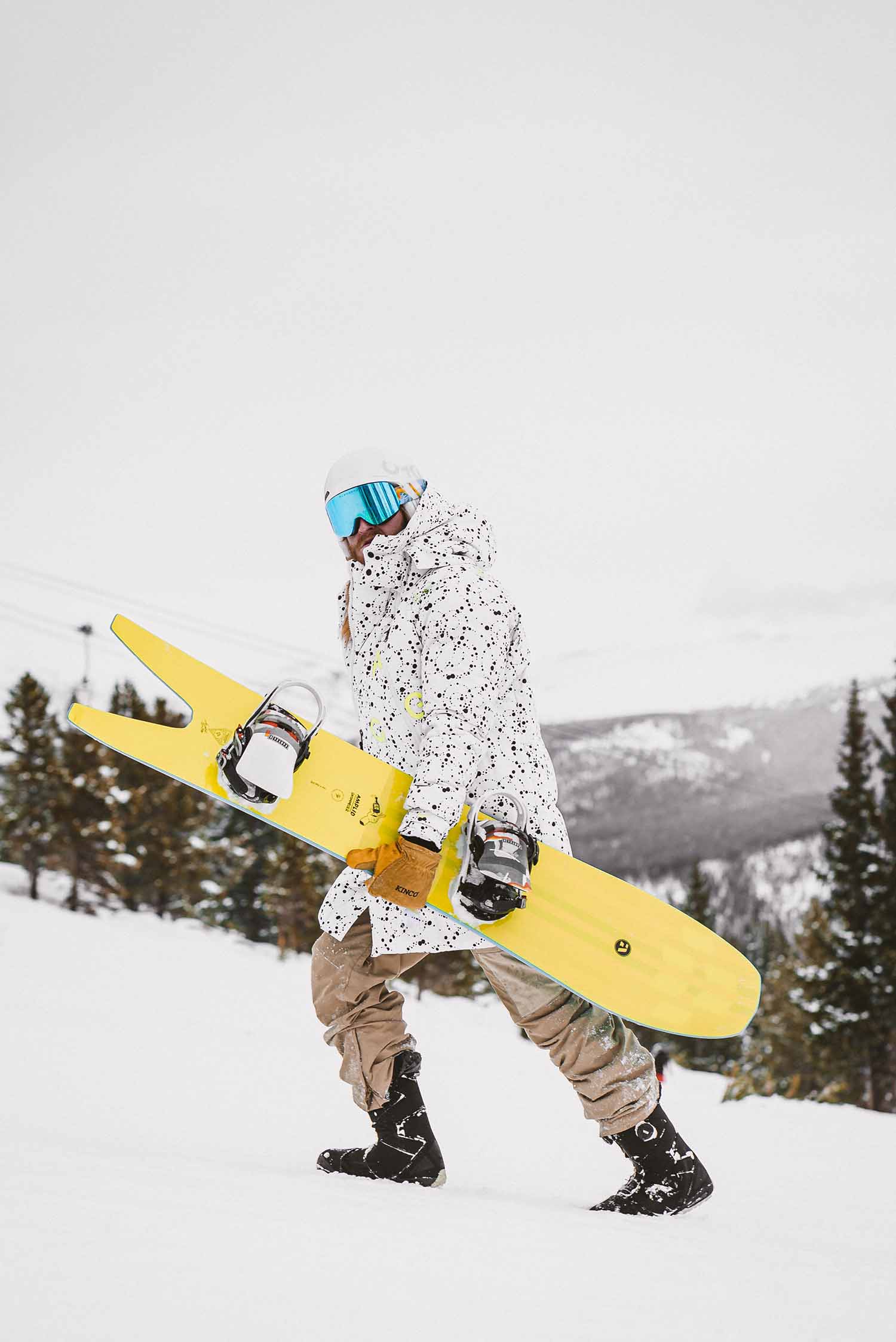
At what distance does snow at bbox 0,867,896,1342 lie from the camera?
143cm

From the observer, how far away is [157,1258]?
151cm

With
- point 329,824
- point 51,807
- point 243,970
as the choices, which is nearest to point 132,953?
point 243,970

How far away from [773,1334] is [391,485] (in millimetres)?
2417

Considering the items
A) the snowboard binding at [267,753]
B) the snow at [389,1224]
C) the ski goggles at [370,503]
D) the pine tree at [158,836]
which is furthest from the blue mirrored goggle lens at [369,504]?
the pine tree at [158,836]

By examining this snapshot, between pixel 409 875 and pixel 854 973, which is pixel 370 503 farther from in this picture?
pixel 854 973

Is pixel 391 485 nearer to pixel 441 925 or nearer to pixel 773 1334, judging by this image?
pixel 441 925

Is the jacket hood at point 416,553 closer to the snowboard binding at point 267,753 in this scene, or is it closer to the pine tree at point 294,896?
the snowboard binding at point 267,753

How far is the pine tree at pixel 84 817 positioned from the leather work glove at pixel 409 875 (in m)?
27.2

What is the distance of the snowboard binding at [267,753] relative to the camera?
2.70 m

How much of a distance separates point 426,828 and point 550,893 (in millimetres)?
592

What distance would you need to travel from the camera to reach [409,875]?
254cm

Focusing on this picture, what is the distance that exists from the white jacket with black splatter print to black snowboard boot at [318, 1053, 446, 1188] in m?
0.43

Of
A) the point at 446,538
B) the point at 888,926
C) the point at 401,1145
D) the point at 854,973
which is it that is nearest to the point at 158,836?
the point at 854,973

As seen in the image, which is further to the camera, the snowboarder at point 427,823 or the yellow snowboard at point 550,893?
the yellow snowboard at point 550,893
